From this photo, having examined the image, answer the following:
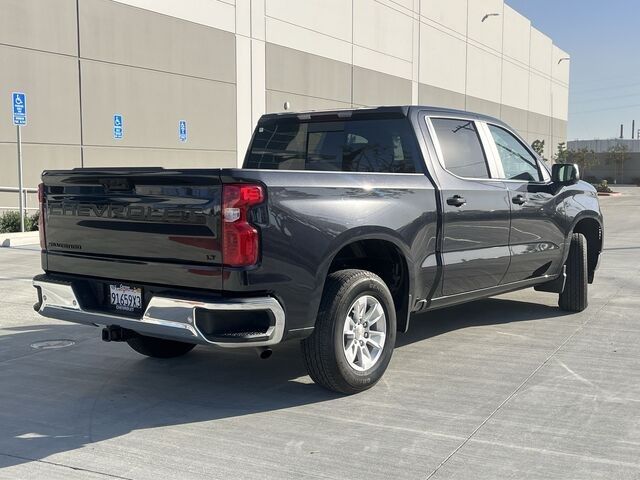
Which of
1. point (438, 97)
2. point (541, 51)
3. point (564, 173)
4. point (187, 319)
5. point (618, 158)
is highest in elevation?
point (541, 51)

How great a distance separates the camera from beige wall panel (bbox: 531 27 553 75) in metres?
49.5

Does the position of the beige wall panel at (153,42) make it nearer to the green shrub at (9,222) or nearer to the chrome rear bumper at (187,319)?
the green shrub at (9,222)

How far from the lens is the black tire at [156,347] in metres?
6.02

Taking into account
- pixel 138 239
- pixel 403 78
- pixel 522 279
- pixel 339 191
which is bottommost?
pixel 522 279

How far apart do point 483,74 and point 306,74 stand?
18482 millimetres

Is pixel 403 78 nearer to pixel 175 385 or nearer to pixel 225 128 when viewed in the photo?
pixel 225 128

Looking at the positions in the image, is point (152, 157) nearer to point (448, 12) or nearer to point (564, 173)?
point (564, 173)

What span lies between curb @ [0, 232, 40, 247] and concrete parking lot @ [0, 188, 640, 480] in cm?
→ 795

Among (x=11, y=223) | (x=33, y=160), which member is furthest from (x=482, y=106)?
(x=11, y=223)

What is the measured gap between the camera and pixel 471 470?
12.6 ft

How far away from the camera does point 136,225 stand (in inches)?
182

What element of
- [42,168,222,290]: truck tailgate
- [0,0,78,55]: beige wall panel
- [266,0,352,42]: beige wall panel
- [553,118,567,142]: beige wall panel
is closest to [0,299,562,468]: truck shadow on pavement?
[42,168,222,290]: truck tailgate

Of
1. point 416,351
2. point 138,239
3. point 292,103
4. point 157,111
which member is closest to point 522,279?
point 416,351

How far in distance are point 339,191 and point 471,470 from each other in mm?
1987
